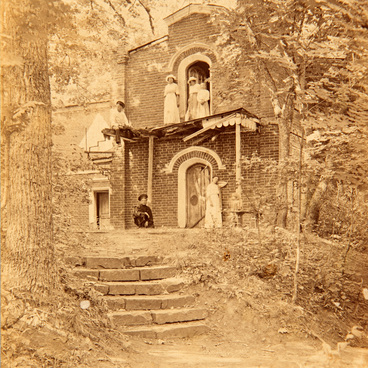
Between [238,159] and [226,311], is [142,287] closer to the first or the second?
[226,311]

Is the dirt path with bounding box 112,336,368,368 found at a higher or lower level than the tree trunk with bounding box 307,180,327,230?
lower

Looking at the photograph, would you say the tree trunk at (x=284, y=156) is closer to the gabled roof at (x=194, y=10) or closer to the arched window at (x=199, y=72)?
the arched window at (x=199, y=72)

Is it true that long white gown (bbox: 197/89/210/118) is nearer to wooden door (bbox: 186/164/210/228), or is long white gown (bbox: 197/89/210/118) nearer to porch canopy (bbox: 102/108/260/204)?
porch canopy (bbox: 102/108/260/204)

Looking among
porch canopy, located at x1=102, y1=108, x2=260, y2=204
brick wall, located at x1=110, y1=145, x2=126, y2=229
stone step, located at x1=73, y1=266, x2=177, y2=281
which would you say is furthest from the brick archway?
stone step, located at x1=73, y1=266, x2=177, y2=281

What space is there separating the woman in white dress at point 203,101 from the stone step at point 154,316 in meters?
2.31

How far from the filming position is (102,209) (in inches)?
181

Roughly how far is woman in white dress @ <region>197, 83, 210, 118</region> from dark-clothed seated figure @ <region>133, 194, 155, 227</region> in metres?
1.31

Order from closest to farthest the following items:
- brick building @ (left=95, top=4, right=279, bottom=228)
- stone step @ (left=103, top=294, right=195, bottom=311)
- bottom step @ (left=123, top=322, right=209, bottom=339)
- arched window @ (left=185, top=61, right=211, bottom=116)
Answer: bottom step @ (left=123, top=322, right=209, bottom=339) → stone step @ (left=103, top=294, right=195, bottom=311) → brick building @ (left=95, top=4, right=279, bottom=228) → arched window @ (left=185, top=61, right=211, bottom=116)

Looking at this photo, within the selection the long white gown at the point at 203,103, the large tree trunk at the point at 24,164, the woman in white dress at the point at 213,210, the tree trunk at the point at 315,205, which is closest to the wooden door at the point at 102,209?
the large tree trunk at the point at 24,164

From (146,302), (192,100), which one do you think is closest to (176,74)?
(192,100)

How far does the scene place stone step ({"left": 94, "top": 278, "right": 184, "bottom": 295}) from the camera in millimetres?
4535

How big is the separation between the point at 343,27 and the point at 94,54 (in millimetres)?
2556

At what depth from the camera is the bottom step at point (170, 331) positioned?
4117mm

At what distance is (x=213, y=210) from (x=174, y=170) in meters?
0.75
